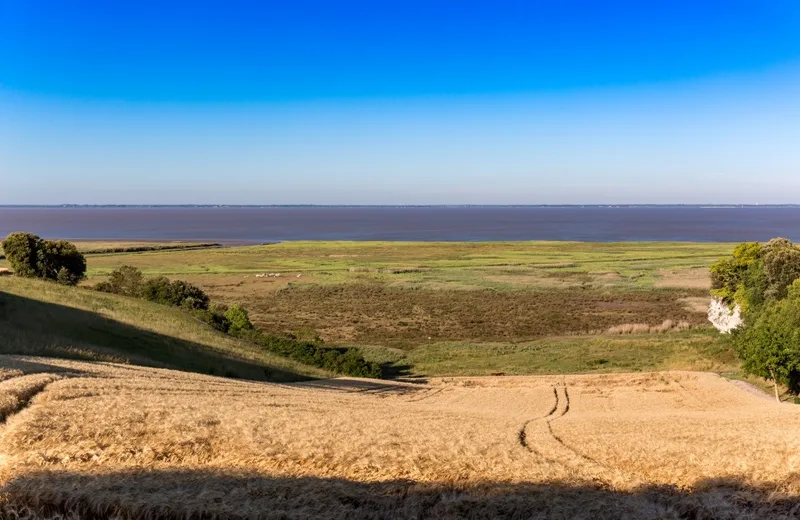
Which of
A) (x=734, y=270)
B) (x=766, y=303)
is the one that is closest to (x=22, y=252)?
(x=766, y=303)

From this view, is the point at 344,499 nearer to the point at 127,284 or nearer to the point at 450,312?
the point at 127,284

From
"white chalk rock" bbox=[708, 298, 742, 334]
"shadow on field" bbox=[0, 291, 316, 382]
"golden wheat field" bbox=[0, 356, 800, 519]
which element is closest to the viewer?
"golden wheat field" bbox=[0, 356, 800, 519]

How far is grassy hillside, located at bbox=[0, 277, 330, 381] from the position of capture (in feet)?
84.2

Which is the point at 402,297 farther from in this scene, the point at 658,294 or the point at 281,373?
the point at 281,373

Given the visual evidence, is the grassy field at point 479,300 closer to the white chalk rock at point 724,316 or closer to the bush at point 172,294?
the white chalk rock at point 724,316

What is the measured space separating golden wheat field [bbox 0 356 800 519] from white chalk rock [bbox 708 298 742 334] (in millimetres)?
39368

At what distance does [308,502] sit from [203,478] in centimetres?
167

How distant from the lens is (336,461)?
378 inches

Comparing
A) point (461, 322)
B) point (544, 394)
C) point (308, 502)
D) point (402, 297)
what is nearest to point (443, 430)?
point (308, 502)

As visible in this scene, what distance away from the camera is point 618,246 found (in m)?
153

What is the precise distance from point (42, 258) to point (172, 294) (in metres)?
15.3

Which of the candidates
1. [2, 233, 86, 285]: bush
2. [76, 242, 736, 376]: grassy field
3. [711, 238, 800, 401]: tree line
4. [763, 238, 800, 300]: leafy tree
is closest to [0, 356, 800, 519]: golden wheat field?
[711, 238, 800, 401]: tree line

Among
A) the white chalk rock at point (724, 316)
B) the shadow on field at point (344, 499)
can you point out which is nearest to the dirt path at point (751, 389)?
the white chalk rock at point (724, 316)

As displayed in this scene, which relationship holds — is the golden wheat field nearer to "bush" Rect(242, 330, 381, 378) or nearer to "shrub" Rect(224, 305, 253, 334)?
"bush" Rect(242, 330, 381, 378)
